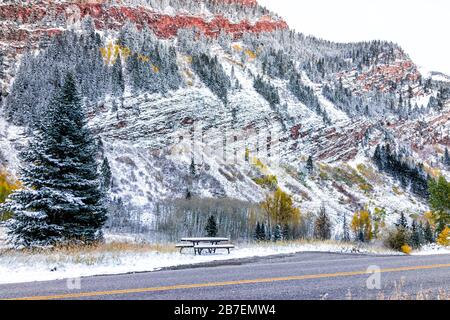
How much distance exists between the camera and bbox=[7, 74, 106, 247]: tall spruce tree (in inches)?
689

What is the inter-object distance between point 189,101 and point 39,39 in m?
79.1

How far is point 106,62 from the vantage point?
173625 millimetres

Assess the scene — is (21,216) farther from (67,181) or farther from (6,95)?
(6,95)

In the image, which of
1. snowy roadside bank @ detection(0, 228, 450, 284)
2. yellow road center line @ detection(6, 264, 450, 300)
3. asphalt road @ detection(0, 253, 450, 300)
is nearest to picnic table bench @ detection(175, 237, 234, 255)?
snowy roadside bank @ detection(0, 228, 450, 284)

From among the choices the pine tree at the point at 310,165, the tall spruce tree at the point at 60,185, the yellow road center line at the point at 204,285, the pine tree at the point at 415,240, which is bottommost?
the pine tree at the point at 415,240

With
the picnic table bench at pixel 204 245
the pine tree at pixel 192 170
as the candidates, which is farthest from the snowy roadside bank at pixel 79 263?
the pine tree at pixel 192 170

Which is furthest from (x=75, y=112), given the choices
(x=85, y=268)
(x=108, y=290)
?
(x=108, y=290)

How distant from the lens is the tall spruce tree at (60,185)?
17500 mm

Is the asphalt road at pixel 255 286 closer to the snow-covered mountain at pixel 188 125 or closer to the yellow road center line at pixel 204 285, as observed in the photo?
the yellow road center line at pixel 204 285

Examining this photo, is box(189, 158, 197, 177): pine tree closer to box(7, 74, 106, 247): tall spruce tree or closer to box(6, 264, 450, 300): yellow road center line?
box(7, 74, 106, 247): tall spruce tree

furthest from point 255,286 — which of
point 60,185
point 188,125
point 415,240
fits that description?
point 188,125

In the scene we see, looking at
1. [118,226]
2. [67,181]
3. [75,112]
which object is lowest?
[118,226]

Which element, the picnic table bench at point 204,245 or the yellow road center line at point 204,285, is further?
the picnic table bench at point 204,245

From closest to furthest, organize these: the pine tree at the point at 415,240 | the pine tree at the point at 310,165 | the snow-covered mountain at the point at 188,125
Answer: the pine tree at the point at 415,240
the snow-covered mountain at the point at 188,125
the pine tree at the point at 310,165
